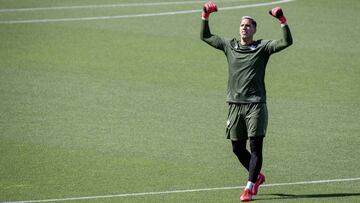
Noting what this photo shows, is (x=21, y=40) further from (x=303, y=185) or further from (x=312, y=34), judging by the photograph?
(x=303, y=185)

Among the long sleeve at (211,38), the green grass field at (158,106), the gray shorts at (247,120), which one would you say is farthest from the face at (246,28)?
the green grass field at (158,106)

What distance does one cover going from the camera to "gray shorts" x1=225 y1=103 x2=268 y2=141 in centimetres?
1325

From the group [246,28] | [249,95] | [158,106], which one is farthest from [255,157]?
[158,106]

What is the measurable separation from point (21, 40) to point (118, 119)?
8301 mm

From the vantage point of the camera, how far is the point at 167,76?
73.5ft

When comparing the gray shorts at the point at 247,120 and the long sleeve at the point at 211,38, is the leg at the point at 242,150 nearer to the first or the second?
the gray shorts at the point at 247,120

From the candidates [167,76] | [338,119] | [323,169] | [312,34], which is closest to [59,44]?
[167,76]

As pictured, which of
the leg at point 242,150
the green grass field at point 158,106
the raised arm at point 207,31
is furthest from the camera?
the green grass field at point 158,106

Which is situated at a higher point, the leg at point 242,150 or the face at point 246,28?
the face at point 246,28

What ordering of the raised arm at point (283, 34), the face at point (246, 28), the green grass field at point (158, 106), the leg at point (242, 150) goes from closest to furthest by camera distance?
the raised arm at point (283, 34)
the face at point (246, 28)
the leg at point (242, 150)
the green grass field at point (158, 106)

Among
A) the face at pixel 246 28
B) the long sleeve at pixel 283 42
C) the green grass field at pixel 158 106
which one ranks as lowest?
the green grass field at pixel 158 106

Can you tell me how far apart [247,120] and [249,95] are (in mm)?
320

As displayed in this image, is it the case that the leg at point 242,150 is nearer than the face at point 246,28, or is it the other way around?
the face at point 246,28

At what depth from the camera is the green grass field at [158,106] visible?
47.1 ft
